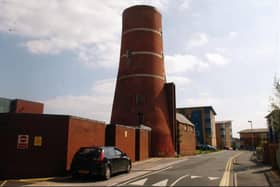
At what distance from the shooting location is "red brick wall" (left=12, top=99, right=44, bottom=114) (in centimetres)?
4397

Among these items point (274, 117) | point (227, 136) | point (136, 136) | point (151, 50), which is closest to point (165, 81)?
point (151, 50)

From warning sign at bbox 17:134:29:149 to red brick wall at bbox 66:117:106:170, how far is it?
7.12 ft

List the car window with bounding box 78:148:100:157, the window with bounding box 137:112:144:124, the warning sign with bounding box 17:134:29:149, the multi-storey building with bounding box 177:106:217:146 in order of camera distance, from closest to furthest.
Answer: the car window with bounding box 78:148:100:157, the warning sign with bounding box 17:134:29:149, the window with bounding box 137:112:144:124, the multi-storey building with bounding box 177:106:217:146

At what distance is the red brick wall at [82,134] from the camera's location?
645 inches

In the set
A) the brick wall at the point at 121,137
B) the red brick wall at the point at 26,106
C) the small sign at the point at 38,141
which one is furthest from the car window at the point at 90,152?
the red brick wall at the point at 26,106

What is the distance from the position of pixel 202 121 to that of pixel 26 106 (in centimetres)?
6769

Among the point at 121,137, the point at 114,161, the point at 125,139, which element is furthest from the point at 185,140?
the point at 114,161

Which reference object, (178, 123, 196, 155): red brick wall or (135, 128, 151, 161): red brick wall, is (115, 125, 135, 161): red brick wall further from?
(178, 123, 196, 155): red brick wall

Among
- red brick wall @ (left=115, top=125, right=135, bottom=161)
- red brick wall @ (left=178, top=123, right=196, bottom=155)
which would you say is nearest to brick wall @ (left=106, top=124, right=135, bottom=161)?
red brick wall @ (left=115, top=125, right=135, bottom=161)

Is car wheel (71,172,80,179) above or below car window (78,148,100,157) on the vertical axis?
below

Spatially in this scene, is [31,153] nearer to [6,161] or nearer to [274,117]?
[6,161]

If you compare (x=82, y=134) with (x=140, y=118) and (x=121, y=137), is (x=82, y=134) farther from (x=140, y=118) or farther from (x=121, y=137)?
(x=140, y=118)

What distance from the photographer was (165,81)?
42.6 meters

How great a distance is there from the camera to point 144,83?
1544 inches
